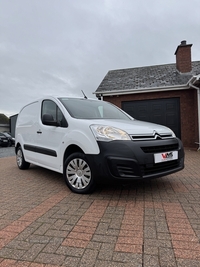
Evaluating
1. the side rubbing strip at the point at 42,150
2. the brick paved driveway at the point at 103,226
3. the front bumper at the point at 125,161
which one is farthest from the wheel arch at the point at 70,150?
the brick paved driveway at the point at 103,226

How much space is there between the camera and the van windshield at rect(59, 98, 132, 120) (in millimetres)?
3963

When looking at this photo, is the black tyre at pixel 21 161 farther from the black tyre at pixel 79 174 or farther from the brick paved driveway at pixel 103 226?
the black tyre at pixel 79 174

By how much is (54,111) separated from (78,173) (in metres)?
1.46

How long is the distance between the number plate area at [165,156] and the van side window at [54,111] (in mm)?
Answer: 1702

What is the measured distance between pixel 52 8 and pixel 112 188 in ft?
25.7

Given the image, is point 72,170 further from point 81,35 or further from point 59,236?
point 81,35

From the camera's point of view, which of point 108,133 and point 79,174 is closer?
point 108,133

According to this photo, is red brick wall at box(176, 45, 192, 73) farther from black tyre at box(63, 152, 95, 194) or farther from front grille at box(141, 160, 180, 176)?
black tyre at box(63, 152, 95, 194)

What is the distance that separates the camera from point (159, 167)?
3291mm

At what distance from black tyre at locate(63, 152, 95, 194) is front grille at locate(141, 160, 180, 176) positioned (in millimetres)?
852

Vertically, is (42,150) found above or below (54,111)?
below

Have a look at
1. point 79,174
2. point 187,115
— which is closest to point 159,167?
point 79,174

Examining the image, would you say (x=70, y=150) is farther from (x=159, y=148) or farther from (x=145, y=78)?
(x=145, y=78)

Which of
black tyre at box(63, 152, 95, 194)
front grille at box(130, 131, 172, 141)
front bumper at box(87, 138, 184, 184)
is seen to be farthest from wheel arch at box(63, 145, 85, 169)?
front grille at box(130, 131, 172, 141)
